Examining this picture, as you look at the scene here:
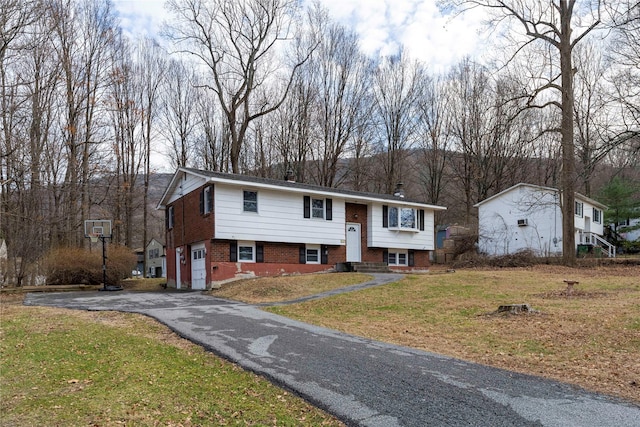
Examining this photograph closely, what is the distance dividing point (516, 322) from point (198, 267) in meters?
15.0

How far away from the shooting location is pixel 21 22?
40.9 feet

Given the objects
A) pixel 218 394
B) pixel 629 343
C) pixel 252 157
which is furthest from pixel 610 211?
pixel 218 394

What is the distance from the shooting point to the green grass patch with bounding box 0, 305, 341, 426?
4629mm

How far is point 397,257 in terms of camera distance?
26.9m

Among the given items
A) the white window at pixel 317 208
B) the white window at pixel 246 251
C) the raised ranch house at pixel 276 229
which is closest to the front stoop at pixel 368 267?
the raised ranch house at pixel 276 229

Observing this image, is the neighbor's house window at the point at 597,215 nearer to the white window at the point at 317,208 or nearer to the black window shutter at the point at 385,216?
the black window shutter at the point at 385,216

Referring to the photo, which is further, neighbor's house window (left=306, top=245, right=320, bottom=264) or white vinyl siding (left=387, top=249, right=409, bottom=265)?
white vinyl siding (left=387, top=249, right=409, bottom=265)

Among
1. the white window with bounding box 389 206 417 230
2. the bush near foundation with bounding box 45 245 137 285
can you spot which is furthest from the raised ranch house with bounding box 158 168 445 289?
the bush near foundation with bounding box 45 245 137 285

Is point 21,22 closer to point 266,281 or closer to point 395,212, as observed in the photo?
point 266,281

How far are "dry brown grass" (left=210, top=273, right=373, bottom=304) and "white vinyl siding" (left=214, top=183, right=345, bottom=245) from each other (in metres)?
2.32

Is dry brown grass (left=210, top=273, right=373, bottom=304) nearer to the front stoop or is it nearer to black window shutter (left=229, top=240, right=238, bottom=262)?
black window shutter (left=229, top=240, right=238, bottom=262)

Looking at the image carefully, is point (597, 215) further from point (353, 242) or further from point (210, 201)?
point (210, 201)

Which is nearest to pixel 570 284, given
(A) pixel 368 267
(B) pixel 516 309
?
(B) pixel 516 309

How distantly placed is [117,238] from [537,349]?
1282 inches
